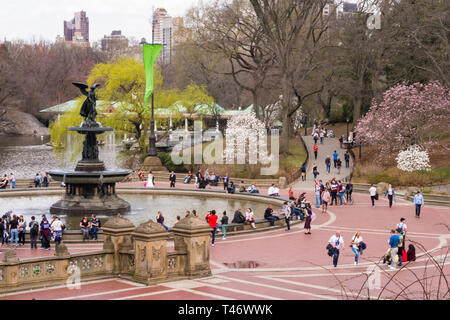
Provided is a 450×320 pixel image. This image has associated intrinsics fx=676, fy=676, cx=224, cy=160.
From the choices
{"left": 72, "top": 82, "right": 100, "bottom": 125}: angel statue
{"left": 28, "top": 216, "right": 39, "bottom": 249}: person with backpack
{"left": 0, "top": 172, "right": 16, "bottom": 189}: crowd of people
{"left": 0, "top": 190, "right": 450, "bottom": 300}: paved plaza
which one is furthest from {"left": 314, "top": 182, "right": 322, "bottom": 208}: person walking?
{"left": 0, "top": 172, "right": 16, "bottom": 189}: crowd of people

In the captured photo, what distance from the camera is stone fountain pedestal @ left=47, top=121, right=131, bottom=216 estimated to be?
106ft

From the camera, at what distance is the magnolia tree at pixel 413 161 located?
47.8 metres

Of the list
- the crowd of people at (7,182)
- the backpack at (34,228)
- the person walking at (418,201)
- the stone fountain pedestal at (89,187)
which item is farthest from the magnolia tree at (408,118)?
the backpack at (34,228)

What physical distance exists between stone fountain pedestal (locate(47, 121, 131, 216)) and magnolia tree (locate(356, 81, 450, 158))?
26945mm

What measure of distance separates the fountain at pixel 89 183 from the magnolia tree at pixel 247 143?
21.8 metres

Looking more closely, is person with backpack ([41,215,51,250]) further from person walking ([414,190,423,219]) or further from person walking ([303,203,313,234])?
person walking ([414,190,423,219])

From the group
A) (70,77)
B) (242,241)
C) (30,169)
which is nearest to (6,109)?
(70,77)

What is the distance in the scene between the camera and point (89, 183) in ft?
107

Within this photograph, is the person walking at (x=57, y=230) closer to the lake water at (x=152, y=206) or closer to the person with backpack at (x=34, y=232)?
the person with backpack at (x=34, y=232)

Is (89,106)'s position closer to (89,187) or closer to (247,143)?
(89,187)

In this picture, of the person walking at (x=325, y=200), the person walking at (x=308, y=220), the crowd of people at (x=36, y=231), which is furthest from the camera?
the person walking at (x=325, y=200)

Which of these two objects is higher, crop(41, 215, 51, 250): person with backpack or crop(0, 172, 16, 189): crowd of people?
crop(0, 172, 16, 189): crowd of people

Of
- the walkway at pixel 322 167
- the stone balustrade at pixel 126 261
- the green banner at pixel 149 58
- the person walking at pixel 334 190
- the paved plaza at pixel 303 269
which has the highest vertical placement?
the green banner at pixel 149 58

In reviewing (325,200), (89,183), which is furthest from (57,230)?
(325,200)
